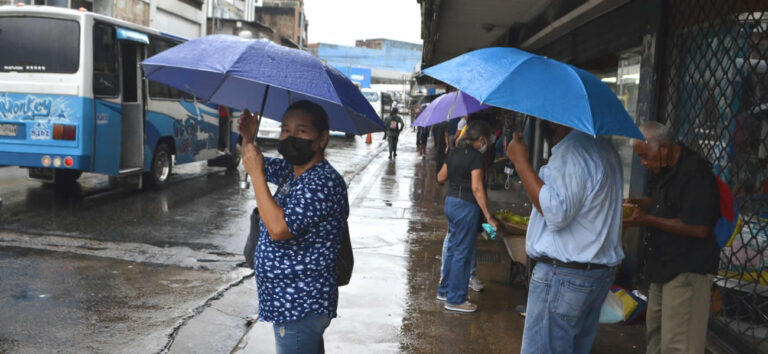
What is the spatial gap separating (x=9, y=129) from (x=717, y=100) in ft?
30.9

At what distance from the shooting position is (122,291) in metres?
5.98

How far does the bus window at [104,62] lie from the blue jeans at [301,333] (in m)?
8.52

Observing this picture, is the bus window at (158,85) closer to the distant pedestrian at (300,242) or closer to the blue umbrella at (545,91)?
the blue umbrella at (545,91)

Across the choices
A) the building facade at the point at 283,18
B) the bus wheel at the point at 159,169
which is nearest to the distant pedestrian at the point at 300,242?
the bus wheel at the point at 159,169

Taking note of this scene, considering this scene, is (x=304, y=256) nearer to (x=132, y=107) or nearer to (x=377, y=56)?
(x=132, y=107)

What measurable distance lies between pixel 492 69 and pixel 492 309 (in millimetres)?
3216

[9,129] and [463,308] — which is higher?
[9,129]

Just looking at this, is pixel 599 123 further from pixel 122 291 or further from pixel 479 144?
pixel 122 291

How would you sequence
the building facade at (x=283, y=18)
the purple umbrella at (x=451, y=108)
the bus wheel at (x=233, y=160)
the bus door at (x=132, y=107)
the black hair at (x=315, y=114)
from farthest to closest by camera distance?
the building facade at (x=283, y=18)
the bus wheel at (x=233, y=160)
the bus door at (x=132, y=107)
the purple umbrella at (x=451, y=108)
the black hair at (x=315, y=114)

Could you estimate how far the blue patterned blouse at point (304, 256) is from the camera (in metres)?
2.67

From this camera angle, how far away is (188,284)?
6379 mm

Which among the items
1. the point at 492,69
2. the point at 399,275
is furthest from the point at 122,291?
the point at 492,69

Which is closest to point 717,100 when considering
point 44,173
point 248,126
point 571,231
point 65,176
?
point 571,231

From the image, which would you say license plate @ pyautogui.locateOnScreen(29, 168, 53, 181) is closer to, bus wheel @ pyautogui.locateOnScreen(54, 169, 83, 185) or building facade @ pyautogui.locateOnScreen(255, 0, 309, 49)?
bus wheel @ pyautogui.locateOnScreen(54, 169, 83, 185)
